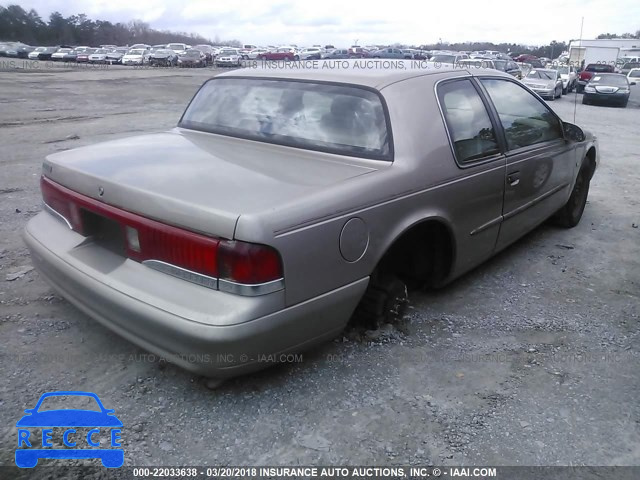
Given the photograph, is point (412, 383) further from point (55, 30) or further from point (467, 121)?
point (55, 30)

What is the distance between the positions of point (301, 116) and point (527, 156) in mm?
1790

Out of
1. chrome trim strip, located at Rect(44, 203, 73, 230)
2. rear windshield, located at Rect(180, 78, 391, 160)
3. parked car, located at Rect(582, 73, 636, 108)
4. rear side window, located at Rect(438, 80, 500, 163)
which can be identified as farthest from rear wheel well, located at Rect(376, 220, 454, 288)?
parked car, located at Rect(582, 73, 636, 108)

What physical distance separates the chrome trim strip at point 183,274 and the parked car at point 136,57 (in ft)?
149

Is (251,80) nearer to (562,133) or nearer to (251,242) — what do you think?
(251,242)

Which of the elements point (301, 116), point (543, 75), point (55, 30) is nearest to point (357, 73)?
point (301, 116)

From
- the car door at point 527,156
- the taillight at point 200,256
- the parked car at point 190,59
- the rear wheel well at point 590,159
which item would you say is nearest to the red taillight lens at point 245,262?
the taillight at point 200,256

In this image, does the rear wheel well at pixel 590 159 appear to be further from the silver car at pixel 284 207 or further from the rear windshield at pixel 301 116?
the rear windshield at pixel 301 116

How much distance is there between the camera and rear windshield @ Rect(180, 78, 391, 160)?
10.0 ft

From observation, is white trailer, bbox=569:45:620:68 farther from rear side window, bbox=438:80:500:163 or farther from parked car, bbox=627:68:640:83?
rear side window, bbox=438:80:500:163

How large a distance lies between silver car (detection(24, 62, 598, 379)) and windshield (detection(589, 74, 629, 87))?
22497 mm

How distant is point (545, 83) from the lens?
23.8m

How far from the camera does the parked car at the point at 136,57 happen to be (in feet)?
142

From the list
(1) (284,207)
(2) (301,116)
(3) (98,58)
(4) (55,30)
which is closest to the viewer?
(1) (284,207)

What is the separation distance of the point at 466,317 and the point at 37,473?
2.54m
